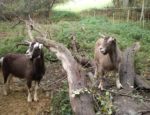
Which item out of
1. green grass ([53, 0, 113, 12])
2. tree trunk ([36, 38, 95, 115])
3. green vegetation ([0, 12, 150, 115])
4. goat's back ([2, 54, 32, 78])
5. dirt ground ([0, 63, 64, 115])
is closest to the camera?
tree trunk ([36, 38, 95, 115])

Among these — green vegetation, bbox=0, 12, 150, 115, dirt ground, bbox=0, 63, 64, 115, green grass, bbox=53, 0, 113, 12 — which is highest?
green grass, bbox=53, 0, 113, 12

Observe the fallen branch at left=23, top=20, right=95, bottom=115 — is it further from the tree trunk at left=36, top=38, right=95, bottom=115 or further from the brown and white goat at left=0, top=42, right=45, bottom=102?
the brown and white goat at left=0, top=42, right=45, bottom=102

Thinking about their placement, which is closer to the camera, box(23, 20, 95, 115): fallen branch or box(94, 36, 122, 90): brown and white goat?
box(23, 20, 95, 115): fallen branch

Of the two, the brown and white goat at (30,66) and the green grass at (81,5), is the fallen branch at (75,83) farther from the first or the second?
the green grass at (81,5)

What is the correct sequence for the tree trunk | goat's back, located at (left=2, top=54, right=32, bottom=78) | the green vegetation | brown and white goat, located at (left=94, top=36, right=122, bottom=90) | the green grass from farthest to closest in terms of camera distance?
the green grass, goat's back, located at (left=2, top=54, right=32, bottom=78), the green vegetation, brown and white goat, located at (left=94, top=36, right=122, bottom=90), the tree trunk

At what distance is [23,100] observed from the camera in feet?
28.2

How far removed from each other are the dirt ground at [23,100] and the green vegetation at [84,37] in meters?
0.31

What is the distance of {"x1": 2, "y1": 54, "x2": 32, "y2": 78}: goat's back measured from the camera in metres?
8.59

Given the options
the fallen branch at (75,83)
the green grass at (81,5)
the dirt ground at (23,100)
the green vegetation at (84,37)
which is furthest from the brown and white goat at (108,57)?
the green grass at (81,5)

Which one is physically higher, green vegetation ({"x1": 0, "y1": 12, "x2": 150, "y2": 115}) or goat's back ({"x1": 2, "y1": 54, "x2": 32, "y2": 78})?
goat's back ({"x1": 2, "y1": 54, "x2": 32, "y2": 78})

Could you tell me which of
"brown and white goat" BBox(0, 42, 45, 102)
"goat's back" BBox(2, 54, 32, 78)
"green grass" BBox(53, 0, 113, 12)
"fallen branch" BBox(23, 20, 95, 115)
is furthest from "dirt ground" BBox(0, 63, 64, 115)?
"green grass" BBox(53, 0, 113, 12)

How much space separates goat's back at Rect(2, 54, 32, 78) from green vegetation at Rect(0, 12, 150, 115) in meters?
0.94

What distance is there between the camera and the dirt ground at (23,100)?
8.07 metres

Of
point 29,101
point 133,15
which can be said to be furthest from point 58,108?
point 133,15
